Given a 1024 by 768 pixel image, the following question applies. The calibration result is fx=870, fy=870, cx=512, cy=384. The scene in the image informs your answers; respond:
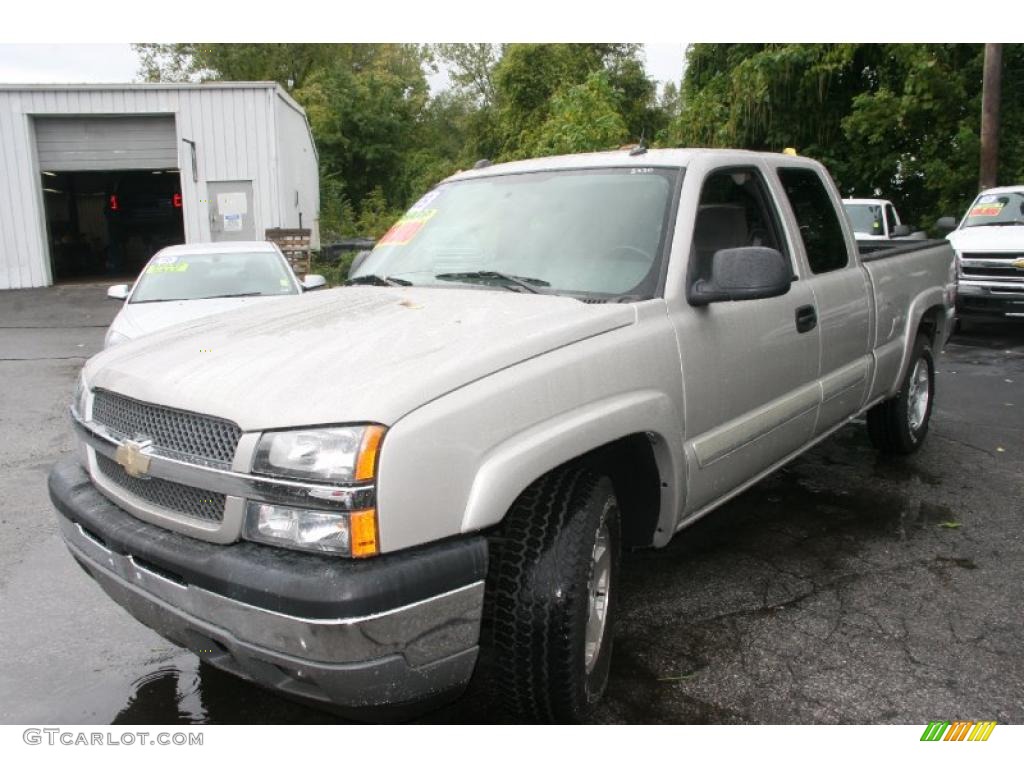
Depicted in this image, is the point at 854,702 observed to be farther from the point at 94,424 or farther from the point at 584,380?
the point at 94,424

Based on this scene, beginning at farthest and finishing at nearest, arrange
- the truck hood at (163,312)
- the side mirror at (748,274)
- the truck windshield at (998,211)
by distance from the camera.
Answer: the truck windshield at (998,211), the truck hood at (163,312), the side mirror at (748,274)

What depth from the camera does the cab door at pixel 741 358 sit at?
3211 millimetres

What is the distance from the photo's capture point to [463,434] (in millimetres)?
2248

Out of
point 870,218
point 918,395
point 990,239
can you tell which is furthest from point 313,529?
point 870,218

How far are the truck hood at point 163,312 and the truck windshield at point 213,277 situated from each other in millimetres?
216

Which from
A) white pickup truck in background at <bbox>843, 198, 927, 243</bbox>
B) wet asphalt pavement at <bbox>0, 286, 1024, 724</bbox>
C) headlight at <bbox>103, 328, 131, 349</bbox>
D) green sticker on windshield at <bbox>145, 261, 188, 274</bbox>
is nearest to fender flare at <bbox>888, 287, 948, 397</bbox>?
wet asphalt pavement at <bbox>0, 286, 1024, 724</bbox>

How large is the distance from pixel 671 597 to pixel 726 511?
1.20 metres

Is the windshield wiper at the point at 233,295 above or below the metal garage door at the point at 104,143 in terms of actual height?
below

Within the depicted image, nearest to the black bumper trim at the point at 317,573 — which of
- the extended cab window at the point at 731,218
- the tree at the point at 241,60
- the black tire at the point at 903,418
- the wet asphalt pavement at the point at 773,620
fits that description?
the wet asphalt pavement at the point at 773,620

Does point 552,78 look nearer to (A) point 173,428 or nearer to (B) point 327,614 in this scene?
(A) point 173,428

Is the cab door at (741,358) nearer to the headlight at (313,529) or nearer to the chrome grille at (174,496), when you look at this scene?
the headlight at (313,529)

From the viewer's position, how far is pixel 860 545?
4.26 metres

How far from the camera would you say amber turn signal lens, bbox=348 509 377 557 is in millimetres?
2107

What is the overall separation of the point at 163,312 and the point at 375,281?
4.69 metres
